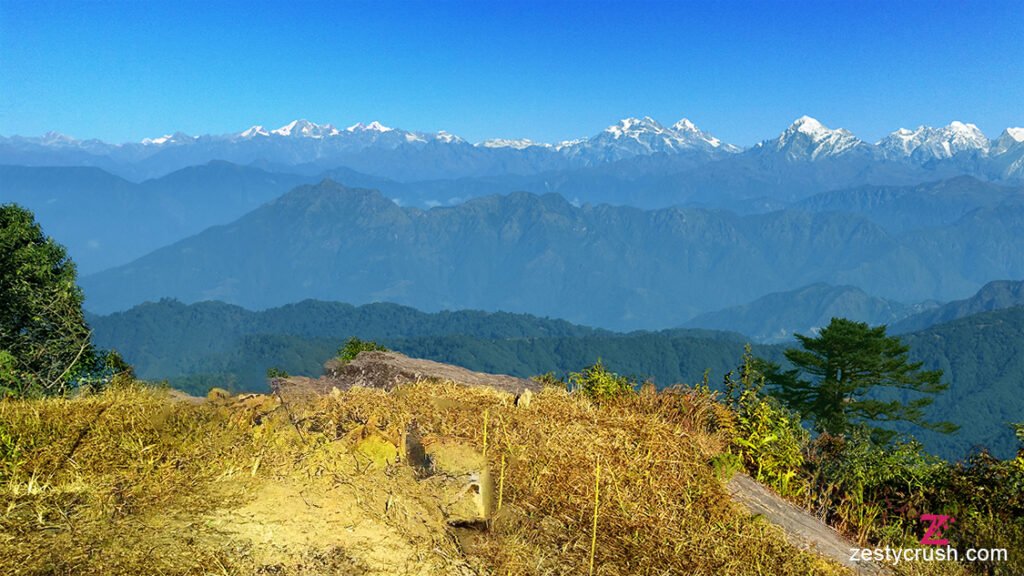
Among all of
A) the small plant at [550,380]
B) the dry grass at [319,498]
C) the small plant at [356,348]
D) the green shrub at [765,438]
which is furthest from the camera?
the small plant at [356,348]

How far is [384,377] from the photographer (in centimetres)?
1353

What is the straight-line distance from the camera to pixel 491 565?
17.5ft

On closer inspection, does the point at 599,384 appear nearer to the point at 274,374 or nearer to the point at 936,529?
the point at 936,529

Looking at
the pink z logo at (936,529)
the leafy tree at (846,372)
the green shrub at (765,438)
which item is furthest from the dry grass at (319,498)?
the leafy tree at (846,372)

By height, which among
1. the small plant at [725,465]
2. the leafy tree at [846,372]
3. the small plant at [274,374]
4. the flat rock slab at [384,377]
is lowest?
the leafy tree at [846,372]

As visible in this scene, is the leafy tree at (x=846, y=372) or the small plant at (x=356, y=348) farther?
the leafy tree at (x=846, y=372)

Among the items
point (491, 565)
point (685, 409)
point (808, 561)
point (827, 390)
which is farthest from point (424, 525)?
point (827, 390)

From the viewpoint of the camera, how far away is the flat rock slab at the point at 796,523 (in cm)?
661

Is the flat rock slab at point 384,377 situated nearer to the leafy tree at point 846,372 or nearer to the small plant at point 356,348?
the small plant at point 356,348

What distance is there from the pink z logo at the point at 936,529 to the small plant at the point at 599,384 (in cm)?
444

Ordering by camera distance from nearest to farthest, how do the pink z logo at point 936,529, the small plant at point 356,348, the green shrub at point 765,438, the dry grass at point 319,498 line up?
the dry grass at point 319,498 < the pink z logo at point 936,529 < the green shrub at point 765,438 < the small plant at point 356,348

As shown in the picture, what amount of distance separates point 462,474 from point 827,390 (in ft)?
172

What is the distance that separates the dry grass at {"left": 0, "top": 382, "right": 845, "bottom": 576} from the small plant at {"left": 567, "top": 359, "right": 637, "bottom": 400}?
2.00m

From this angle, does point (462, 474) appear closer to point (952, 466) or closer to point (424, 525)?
point (424, 525)
